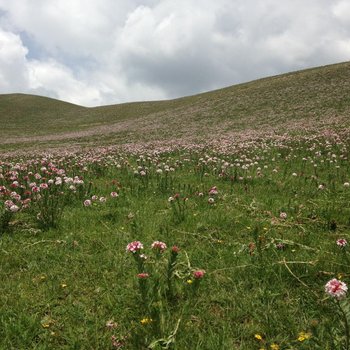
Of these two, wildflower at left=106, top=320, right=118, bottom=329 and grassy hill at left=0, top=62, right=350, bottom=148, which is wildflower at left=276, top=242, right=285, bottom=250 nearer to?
wildflower at left=106, top=320, right=118, bottom=329

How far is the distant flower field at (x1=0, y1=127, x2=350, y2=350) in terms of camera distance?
360cm

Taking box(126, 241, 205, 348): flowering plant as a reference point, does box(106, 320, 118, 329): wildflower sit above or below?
below

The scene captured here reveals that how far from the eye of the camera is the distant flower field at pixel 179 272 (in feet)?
11.8

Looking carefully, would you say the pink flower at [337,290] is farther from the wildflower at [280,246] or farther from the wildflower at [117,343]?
the wildflower at [280,246]

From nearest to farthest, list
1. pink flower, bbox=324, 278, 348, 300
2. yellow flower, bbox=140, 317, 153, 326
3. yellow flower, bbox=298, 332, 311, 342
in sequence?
pink flower, bbox=324, 278, 348, 300, yellow flower, bbox=298, 332, 311, 342, yellow flower, bbox=140, 317, 153, 326

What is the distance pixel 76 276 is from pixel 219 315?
2.13 meters

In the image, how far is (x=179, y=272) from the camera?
4699 mm

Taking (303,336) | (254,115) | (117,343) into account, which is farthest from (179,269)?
(254,115)

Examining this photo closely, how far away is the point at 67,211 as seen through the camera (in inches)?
307

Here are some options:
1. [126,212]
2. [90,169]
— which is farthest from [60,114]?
[126,212]

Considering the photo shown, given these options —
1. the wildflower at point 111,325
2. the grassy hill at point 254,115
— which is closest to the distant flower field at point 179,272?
the wildflower at point 111,325

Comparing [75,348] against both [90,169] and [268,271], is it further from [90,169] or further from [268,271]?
[90,169]

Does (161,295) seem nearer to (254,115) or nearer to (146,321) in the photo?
(146,321)

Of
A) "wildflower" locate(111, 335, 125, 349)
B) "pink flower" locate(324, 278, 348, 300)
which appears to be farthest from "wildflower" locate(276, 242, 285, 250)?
"wildflower" locate(111, 335, 125, 349)
